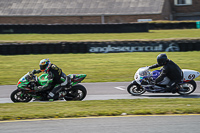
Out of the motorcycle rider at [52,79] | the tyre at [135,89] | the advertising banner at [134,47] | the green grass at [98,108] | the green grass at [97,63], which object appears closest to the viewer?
the green grass at [98,108]

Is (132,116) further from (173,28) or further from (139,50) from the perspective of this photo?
(173,28)

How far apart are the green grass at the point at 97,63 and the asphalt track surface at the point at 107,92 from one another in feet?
4.00

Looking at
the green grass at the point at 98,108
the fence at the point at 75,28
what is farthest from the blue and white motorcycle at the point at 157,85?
the fence at the point at 75,28

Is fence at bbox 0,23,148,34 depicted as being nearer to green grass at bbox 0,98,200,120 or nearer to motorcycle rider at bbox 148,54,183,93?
motorcycle rider at bbox 148,54,183,93

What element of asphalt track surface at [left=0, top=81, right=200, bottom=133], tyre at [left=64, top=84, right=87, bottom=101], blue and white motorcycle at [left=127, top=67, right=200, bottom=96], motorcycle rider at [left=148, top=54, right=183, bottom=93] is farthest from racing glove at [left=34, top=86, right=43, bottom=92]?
motorcycle rider at [left=148, top=54, right=183, bottom=93]

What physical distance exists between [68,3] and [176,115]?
1473 inches

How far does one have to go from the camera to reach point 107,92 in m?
11.9

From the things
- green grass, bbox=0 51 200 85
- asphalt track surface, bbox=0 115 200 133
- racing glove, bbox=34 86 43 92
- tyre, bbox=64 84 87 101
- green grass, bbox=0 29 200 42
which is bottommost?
asphalt track surface, bbox=0 115 200 133

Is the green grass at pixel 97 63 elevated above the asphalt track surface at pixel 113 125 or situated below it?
above

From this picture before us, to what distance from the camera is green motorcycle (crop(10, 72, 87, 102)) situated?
10.2 metres

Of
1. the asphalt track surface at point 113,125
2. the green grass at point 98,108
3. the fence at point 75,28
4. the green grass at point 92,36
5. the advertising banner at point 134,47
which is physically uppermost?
the fence at point 75,28

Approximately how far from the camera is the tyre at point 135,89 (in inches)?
448

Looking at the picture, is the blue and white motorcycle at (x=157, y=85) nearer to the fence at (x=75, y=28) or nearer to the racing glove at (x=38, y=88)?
the racing glove at (x=38, y=88)

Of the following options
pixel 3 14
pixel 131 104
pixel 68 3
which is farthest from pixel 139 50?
pixel 3 14
